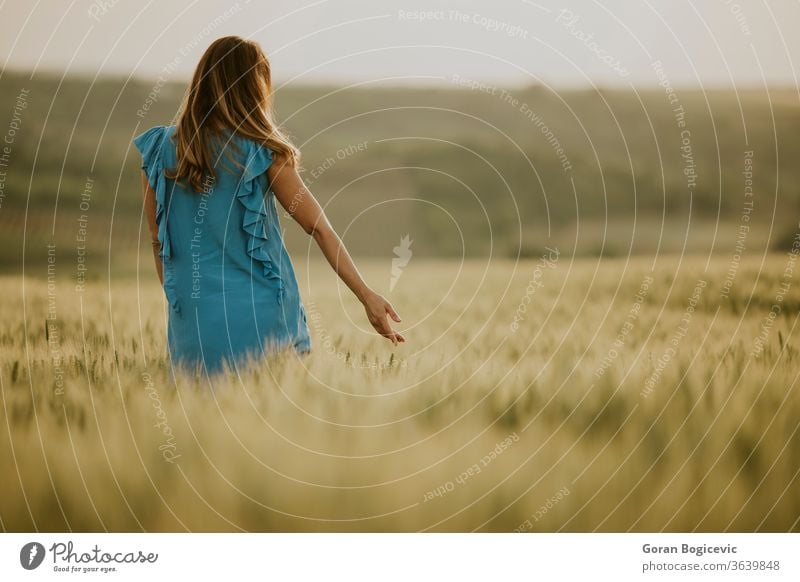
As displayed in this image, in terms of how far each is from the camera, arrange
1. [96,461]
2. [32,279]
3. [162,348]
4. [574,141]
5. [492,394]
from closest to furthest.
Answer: [96,461]
[492,394]
[162,348]
[32,279]
[574,141]

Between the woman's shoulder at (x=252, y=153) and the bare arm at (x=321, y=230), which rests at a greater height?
the woman's shoulder at (x=252, y=153)

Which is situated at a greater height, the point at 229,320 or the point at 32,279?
the point at 32,279

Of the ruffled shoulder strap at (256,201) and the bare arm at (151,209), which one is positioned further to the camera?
the bare arm at (151,209)

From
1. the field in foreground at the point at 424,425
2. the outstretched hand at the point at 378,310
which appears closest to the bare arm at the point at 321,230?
the outstretched hand at the point at 378,310

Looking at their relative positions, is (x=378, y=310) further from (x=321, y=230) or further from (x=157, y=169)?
(x=157, y=169)

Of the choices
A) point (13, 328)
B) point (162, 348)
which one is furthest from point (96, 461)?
point (13, 328)

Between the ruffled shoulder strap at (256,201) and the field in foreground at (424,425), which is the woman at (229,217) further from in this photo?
the field in foreground at (424,425)

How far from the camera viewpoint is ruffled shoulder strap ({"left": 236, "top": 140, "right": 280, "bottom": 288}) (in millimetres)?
2141

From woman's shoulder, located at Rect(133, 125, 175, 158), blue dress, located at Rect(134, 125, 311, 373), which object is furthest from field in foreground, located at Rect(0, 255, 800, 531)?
woman's shoulder, located at Rect(133, 125, 175, 158)

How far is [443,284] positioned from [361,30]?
1.00 meters

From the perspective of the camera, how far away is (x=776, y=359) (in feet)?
8.62

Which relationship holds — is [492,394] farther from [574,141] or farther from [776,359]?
[574,141]

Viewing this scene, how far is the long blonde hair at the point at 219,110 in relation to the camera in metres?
2.15

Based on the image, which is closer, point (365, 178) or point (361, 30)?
point (361, 30)
